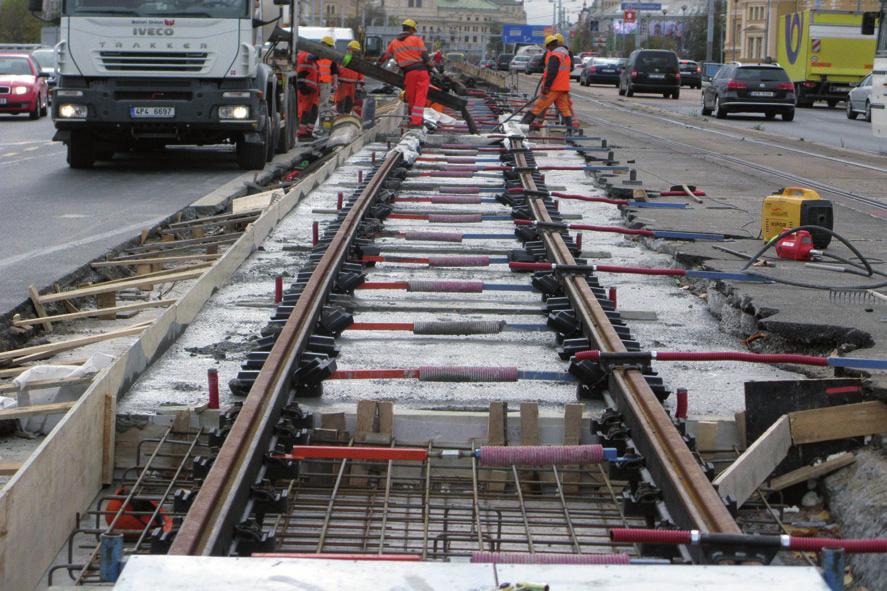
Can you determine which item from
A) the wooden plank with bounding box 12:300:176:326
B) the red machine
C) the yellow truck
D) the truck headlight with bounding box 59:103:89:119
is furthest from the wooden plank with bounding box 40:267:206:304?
the yellow truck

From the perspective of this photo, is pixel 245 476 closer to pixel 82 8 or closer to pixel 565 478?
pixel 565 478

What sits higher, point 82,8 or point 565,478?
point 82,8

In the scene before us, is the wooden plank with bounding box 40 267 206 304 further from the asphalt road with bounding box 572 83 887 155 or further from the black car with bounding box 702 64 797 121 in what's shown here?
the black car with bounding box 702 64 797 121

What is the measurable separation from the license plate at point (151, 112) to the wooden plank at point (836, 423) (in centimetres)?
1357

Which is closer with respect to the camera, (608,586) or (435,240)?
(608,586)

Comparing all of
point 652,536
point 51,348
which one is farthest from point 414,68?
point 652,536

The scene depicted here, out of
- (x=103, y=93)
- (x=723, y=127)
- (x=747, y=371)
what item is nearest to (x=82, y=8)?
(x=103, y=93)

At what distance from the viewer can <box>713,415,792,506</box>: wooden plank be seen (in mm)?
4926

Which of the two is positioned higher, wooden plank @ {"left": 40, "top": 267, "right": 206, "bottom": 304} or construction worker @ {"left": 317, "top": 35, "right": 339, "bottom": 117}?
construction worker @ {"left": 317, "top": 35, "right": 339, "bottom": 117}

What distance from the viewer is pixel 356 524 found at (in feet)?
16.0

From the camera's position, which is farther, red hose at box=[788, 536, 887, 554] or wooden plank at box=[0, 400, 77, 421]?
wooden plank at box=[0, 400, 77, 421]

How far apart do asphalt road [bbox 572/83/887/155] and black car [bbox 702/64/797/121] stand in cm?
39

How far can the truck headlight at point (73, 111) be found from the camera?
17703mm

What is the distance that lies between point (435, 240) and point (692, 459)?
6.23 m
